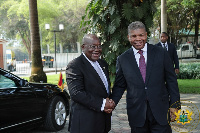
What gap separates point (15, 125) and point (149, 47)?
9.19 feet

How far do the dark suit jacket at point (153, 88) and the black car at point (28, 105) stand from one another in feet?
7.68

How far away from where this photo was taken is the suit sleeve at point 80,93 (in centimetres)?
275

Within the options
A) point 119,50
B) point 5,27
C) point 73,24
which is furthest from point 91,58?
point 5,27

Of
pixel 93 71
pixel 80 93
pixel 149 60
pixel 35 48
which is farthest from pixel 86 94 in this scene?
pixel 35 48

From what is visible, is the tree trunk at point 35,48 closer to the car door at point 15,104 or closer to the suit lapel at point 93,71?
the car door at point 15,104

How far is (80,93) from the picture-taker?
2746mm

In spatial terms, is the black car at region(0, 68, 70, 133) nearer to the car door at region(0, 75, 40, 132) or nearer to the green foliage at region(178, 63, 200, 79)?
the car door at region(0, 75, 40, 132)

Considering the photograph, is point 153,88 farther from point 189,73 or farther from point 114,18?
point 189,73

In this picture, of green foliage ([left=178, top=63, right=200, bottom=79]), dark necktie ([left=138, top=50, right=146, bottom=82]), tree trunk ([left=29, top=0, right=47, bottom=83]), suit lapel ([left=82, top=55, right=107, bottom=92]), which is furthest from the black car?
green foliage ([left=178, top=63, right=200, bottom=79])

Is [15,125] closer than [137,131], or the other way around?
[137,131]

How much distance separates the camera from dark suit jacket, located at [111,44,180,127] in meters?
2.94

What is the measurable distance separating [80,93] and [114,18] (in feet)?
21.0

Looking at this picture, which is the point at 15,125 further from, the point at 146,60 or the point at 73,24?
the point at 73,24

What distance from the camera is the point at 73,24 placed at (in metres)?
42.5
